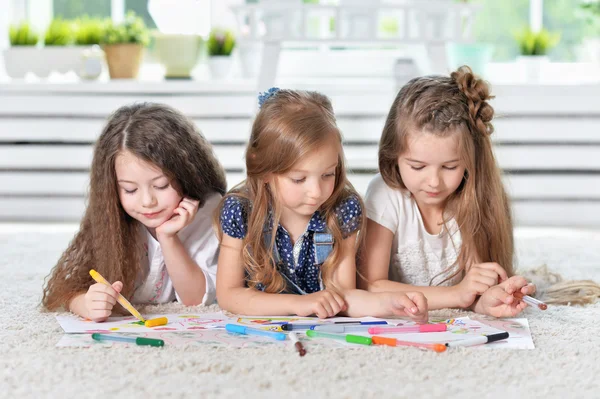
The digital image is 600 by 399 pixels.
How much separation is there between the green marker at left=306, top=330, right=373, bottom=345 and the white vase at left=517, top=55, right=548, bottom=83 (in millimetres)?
2029

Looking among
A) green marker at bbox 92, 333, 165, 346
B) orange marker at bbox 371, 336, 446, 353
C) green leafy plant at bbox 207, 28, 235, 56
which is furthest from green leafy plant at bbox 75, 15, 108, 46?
orange marker at bbox 371, 336, 446, 353

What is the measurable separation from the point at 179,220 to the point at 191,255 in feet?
0.45

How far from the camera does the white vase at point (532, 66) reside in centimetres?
294

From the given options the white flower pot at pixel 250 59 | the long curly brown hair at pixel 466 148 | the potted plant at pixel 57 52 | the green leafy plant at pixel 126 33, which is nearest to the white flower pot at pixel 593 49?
the white flower pot at pixel 250 59

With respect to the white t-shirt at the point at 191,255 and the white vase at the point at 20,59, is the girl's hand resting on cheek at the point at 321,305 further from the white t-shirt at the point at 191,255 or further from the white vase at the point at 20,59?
the white vase at the point at 20,59

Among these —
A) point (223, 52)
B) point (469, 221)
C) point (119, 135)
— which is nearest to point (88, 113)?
point (223, 52)

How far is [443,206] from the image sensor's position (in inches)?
57.2

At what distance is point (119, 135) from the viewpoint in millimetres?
1353

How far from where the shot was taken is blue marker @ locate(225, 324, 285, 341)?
1.15 metres

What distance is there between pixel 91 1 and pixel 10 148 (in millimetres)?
732

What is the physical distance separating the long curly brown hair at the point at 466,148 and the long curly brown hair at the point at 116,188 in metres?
0.34

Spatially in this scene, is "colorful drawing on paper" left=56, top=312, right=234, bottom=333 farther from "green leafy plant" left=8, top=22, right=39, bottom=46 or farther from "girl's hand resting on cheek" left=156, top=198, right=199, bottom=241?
"green leafy plant" left=8, top=22, right=39, bottom=46

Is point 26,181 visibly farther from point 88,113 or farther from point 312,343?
point 312,343

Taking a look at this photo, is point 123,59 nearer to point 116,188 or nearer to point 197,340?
point 116,188
